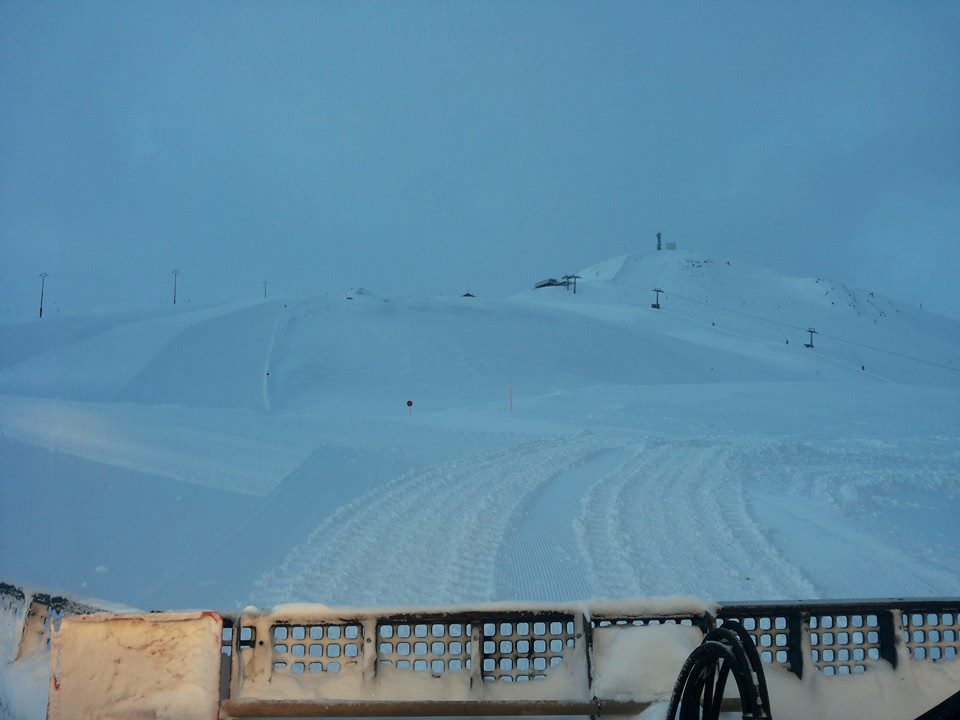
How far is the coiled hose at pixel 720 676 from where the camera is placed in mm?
1684

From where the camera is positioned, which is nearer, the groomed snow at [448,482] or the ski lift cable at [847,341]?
the groomed snow at [448,482]

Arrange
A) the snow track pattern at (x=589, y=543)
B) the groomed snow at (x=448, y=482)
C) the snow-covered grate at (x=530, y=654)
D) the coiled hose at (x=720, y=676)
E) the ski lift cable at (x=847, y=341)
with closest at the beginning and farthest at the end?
the coiled hose at (x=720, y=676), the snow-covered grate at (x=530, y=654), the snow track pattern at (x=589, y=543), the groomed snow at (x=448, y=482), the ski lift cable at (x=847, y=341)

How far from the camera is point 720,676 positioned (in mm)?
1889

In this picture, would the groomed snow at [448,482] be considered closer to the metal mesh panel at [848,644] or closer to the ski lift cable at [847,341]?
the metal mesh panel at [848,644]

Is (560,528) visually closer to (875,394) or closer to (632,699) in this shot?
(632,699)

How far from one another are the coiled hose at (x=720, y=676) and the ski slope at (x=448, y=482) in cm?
281

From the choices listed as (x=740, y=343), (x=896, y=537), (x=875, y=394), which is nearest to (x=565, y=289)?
(x=740, y=343)

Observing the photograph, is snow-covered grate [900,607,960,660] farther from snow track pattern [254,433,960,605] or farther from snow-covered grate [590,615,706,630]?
snow track pattern [254,433,960,605]

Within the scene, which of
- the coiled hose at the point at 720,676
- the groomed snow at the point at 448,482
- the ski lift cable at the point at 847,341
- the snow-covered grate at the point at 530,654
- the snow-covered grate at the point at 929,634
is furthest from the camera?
the ski lift cable at the point at 847,341

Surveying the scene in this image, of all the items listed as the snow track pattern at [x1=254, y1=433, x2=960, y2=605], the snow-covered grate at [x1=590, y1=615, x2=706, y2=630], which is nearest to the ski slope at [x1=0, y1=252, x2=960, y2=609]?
the snow track pattern at [x1=254, y1=433, x2=960, y2=605]

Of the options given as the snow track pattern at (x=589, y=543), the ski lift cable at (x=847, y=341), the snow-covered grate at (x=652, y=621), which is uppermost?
the ski lift cable at (x=847, y=341)

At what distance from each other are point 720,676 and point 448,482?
752 centimetres

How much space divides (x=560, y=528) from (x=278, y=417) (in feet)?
32.7

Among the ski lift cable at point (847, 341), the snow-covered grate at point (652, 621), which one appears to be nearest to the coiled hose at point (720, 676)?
the snow-covered grate at point (652, 621)
